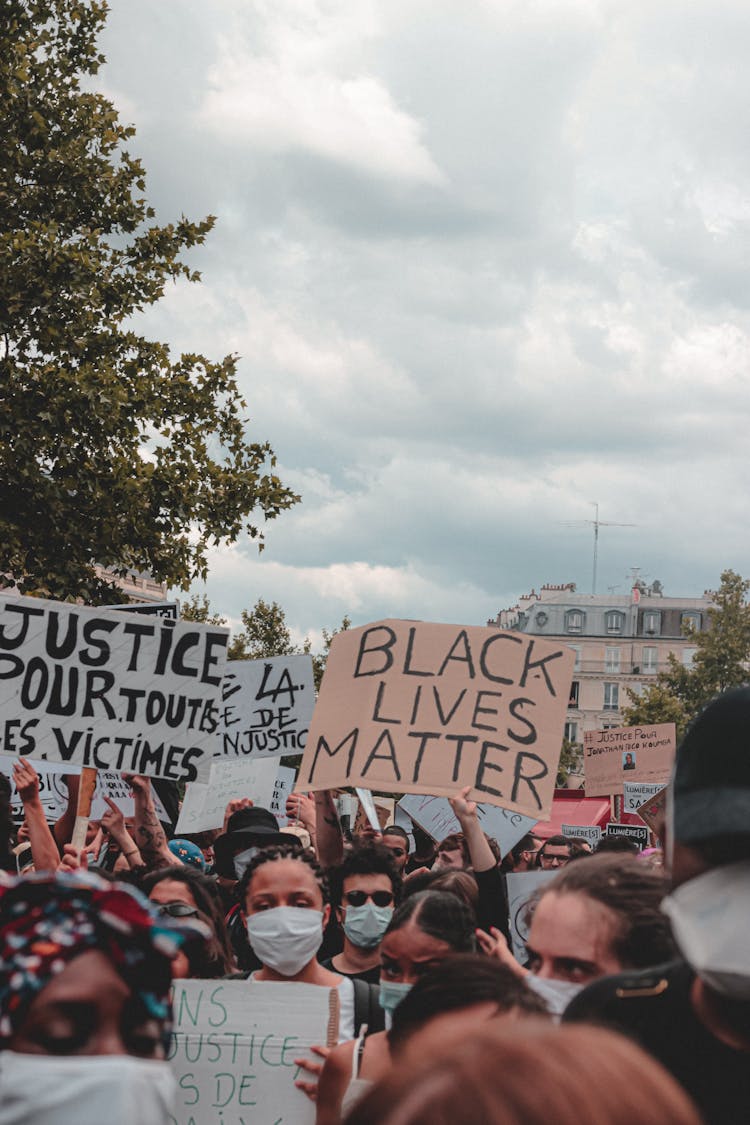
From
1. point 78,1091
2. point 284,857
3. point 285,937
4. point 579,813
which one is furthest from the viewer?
point 579,813

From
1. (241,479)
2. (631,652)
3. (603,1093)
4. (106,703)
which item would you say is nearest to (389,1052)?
(603,1093)

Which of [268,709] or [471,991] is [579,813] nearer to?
[268,709]

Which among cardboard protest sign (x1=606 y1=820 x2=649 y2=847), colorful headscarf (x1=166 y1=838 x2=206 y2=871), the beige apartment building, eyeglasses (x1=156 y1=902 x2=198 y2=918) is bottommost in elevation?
colorful headscarf (x1=166 y1=838 x2=206 y2=871)

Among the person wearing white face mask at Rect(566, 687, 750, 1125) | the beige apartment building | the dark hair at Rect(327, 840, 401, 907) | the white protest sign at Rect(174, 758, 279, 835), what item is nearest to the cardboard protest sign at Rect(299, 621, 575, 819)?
the dark hair at Rect(327, 840, 401, 907)

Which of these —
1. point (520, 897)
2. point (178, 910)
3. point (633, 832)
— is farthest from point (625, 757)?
point (178, 910)

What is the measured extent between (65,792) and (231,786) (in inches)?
46.4

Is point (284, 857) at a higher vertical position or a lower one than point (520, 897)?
higher

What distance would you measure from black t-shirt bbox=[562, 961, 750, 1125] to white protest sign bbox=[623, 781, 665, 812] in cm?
1048

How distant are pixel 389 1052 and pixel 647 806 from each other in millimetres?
7900

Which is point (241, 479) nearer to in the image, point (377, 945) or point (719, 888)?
point (377, 945)

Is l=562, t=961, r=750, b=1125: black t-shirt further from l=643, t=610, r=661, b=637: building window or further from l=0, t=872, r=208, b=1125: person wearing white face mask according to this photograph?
l=643, t=610, r=661, b=637: building window

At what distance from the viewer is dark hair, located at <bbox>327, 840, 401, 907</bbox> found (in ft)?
16.6

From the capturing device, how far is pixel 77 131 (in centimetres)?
1577

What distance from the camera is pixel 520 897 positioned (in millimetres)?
5539
